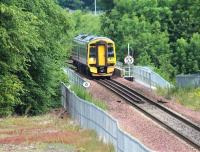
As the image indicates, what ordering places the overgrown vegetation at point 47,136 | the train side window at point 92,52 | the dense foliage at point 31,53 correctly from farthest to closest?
the train side window at point 92,52 < the dense foliage at point 31,53 < the overgrown vegetation at point 47,136

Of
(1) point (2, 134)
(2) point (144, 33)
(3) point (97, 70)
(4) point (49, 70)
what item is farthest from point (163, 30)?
(1) point (2, 134)

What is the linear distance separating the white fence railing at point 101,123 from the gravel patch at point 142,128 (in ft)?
4.78

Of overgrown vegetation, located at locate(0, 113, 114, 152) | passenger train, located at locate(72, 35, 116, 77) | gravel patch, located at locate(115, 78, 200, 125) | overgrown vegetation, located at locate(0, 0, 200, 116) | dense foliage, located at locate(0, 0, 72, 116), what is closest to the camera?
overgrown vegetation, located at locate(0, 113, 114, 152)

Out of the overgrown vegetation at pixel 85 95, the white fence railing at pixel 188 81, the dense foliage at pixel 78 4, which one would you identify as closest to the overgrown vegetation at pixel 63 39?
the overgrown vegetation at pixel 85 95

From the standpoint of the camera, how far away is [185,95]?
37688 mm

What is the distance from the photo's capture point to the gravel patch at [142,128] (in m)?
22.7

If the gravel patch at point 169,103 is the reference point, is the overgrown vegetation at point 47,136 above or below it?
above

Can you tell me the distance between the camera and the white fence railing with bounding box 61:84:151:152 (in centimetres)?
1719

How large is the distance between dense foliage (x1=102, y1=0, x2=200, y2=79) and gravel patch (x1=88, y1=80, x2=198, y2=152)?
25413mm

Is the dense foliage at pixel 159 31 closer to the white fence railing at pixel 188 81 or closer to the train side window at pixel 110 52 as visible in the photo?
the train side window at pixel 110 52

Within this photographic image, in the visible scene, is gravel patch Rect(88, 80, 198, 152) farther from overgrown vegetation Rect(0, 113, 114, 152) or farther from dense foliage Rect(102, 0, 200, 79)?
dense foliage Rect(102, 0, 200, 79)

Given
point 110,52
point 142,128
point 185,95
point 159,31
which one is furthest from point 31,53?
point 159,31

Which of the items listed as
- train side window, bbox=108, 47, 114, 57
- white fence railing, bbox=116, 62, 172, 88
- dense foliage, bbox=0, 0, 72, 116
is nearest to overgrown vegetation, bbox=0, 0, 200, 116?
dense foliage, bbox=0, 0, 72, 116

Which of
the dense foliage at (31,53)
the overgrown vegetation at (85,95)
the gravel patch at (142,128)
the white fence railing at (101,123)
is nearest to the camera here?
the white fence railing at (101,123)
